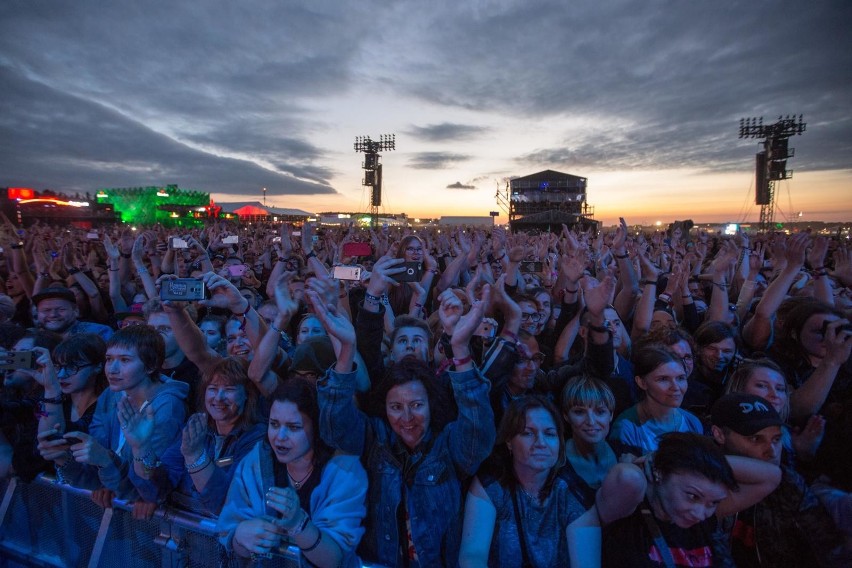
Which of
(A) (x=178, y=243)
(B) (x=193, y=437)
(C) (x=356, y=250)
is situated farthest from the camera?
(A) (x=178, y=243)

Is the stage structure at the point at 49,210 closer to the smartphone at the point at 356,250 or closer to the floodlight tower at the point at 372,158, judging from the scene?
the floodlight tower at the point at 372,158

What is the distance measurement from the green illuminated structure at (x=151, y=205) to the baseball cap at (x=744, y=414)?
5380 centimetres

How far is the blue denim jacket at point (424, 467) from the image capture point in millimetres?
1812

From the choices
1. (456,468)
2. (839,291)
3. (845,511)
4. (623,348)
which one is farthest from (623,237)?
(456,468)

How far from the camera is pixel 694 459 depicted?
1646 mm

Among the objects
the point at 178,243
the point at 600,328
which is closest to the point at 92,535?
the point at 600,328

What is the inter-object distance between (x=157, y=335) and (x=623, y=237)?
4.83 metres

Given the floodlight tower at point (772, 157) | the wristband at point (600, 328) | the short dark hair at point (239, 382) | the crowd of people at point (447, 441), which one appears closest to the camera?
the crowd of people at point (447, 441)

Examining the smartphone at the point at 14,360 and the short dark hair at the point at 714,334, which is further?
the short dark hair at the point at 714,334

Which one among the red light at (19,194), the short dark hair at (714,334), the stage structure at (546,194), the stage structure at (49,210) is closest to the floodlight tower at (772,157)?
the stage structure at (546,194)

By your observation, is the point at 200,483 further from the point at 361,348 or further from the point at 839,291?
the point at 839,291

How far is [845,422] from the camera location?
7.44ft

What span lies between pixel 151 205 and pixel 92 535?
63112 millimetres

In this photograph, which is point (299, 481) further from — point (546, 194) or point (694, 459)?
point (546, 194)
